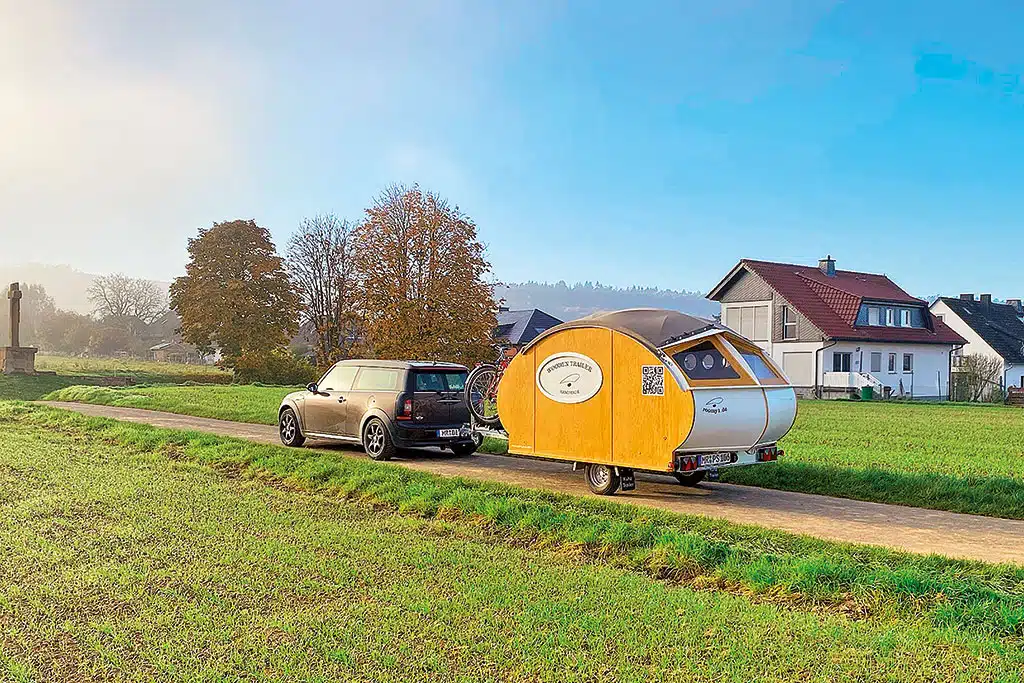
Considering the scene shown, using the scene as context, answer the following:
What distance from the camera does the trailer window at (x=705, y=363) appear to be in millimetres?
11109

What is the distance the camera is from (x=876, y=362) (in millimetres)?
50375

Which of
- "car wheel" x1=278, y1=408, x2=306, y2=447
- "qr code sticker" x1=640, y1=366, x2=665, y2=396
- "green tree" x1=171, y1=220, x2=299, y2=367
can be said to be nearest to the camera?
"qr code sticker" x1=640, y1=366, x2=665, y2=396

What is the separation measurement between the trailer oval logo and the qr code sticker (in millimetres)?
693

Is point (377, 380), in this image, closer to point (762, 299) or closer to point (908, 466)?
point (908, 466)

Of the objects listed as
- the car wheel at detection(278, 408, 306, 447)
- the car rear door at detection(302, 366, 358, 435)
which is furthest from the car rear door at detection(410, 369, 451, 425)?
the car wheel at detection(278, 408, 306, 447)

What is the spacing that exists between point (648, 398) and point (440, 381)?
5318mm

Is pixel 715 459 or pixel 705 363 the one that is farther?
pixel 705 363

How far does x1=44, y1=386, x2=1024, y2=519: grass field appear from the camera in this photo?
11.6 meters

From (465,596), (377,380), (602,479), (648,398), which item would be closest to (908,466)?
(602,479)

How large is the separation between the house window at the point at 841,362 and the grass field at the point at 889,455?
58.8 feet

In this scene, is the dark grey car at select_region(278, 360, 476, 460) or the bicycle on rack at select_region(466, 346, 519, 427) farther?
the dark grey car at select_region(278, 360, 476, 460)

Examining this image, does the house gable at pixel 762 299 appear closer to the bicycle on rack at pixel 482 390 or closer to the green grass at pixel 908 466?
the green grass at pixel 908 466

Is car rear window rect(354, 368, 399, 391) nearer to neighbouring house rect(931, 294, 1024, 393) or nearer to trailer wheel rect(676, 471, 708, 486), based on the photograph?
trailer wheel rect(676, 471, 708, 486)

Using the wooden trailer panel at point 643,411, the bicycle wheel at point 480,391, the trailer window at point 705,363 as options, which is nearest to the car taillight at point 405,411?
the bicycle wheel at point 480,391
